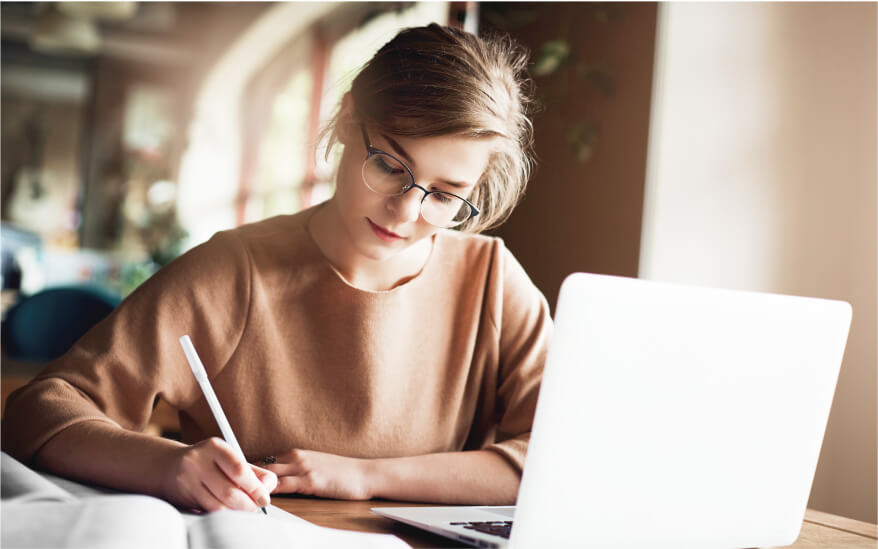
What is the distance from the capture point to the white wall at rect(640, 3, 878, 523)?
216 cm

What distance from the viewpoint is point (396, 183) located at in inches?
43.3

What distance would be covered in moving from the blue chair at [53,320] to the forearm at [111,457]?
1666 mm

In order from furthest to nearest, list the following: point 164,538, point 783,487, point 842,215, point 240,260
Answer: point 842,215, point 240,260, point 783,487, point 164,538

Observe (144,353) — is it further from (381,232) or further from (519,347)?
(519,347)

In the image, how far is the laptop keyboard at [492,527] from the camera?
2.44 feet

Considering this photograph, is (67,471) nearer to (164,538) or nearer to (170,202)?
(164,538)

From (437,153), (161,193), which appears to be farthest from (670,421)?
(161,193)

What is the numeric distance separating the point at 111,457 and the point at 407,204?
1.56 ft

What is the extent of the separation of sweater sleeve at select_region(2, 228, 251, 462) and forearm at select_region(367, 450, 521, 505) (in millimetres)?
307

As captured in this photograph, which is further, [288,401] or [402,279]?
[402,279]

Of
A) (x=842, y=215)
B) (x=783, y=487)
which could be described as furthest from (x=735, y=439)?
(x=842, y=215)

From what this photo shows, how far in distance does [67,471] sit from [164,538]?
36cm

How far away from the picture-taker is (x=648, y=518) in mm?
743

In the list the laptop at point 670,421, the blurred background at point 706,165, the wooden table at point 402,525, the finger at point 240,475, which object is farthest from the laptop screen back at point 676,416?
the blurred background at point 706,165
